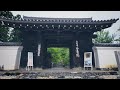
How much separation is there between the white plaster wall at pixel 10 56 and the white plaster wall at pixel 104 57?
2501 mm

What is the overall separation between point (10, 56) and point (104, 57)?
3.00 meters

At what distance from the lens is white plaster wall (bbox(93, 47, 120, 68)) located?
249 inches

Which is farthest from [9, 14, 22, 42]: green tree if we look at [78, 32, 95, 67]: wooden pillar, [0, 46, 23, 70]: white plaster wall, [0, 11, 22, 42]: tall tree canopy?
[78, 32, 95, 67]: wooden pillar

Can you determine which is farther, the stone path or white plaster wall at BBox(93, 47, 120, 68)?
white plaster wall at BBox(93, 47, 120, 68)

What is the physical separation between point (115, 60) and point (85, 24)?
151 cm

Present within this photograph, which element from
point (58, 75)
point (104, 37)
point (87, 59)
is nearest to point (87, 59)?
point (87, 59)

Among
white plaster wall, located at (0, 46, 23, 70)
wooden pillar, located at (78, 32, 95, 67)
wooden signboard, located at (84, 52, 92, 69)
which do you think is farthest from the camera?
wooden pillar, located at (78, 32, 95, 67)

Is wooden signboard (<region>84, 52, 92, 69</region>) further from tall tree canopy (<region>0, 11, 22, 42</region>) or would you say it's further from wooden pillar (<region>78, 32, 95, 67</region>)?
tall tree canopy (<region>0, 11, 22, 42</region>)

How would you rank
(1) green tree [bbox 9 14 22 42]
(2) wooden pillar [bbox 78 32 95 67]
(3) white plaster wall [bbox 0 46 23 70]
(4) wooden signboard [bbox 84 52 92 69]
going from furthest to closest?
(1) green tree [bbox 9 14 22 42] → (2) wooden pillar [bbox 78 32 95 67] → (4) wooden signboard [bbox 84 52 92 69] → (3) white plaster wall [bbox 0 46 23 70]

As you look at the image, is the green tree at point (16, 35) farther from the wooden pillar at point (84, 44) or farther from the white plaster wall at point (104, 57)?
the white plaster wall at point (104, 57)

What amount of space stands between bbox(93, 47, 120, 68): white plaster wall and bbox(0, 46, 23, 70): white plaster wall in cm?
250

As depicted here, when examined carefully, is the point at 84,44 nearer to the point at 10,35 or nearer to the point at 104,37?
the point at 104,37

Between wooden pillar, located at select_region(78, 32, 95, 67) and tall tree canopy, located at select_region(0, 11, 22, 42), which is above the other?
tall tree canopy, located at select_region(0, 11, 22, 42)
